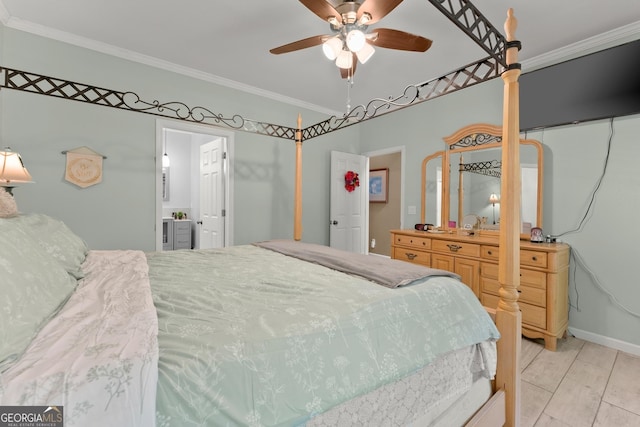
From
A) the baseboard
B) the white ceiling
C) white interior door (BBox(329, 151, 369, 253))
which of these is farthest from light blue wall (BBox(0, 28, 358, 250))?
the baseboard

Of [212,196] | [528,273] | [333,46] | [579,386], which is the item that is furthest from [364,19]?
[212,196]

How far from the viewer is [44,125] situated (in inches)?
101

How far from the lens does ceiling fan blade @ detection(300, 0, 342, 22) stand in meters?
1.65

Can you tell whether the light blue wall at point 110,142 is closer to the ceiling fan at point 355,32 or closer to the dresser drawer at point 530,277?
the ceiling fan at point 355,32

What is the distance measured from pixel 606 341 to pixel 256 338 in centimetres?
320

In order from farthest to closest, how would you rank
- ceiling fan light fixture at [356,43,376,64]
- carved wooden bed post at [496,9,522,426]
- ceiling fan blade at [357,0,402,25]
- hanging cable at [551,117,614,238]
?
hanging cable at [551,117,614,238]
ceiling fan light fixture at [356,43,376,64]
ceiling fan blade at [357,0,402,25]
carved wooden bed post at [496,9,522,426]

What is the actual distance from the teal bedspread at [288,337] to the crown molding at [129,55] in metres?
2.53

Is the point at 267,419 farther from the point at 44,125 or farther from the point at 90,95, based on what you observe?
the point at 90,95

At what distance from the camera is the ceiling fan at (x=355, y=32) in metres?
1.69

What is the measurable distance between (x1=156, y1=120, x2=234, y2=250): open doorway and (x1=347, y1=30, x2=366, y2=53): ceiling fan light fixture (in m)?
2.21

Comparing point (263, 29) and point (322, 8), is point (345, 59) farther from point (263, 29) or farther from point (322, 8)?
point (263, 29)

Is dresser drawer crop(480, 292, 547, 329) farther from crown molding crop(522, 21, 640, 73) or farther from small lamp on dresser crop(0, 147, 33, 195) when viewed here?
small lamp on dresser crop(0, 147, 33, 195)

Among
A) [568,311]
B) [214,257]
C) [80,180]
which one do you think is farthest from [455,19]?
[80,180]

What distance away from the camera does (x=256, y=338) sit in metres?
0.85
